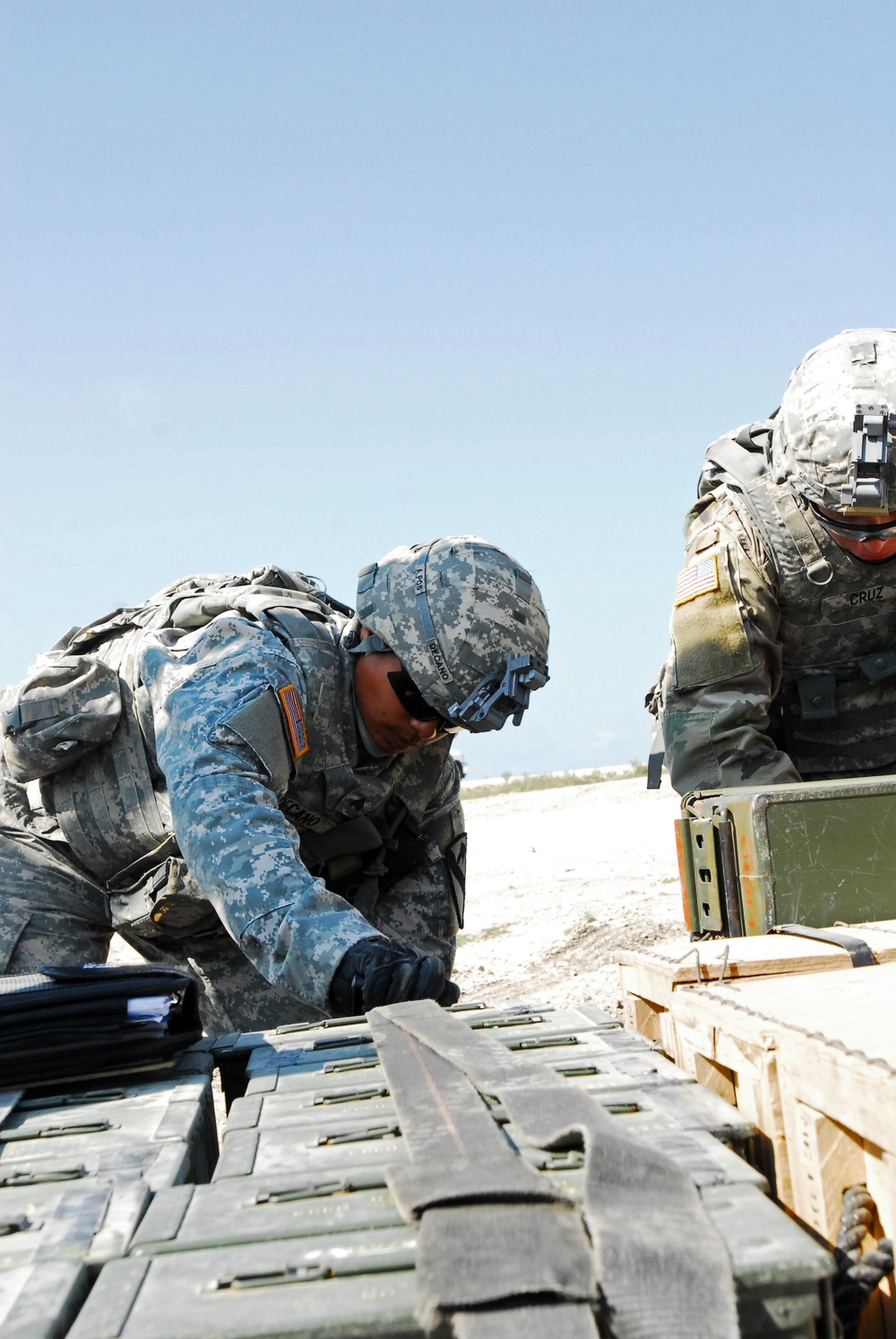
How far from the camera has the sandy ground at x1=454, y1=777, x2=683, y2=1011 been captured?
567 cm

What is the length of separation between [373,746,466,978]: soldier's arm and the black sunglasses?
0.56 m

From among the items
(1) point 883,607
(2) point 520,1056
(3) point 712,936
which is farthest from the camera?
(1) point 883,607

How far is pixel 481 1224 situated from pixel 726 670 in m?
3.03

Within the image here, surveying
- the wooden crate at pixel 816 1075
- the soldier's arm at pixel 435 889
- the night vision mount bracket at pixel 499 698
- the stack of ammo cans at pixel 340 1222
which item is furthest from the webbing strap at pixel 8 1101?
the soldier's arm at pixel 435 889

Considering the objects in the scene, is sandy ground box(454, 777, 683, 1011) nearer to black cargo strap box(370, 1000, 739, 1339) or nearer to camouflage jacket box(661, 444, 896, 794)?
camouflage jacket box(661, 444, 896, 794)

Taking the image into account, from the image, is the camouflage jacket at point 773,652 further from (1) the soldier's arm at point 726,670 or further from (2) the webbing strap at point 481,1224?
(2) the webbing strap at point 481,1224

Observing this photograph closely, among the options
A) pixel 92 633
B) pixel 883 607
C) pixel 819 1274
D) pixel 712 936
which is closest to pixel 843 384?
pixel 883 607

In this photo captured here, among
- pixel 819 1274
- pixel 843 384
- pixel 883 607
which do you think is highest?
pixel 843 384

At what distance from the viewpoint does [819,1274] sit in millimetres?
1021

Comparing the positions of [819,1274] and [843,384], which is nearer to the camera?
[819,1274]

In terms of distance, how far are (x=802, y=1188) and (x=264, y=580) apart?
269 centimetres

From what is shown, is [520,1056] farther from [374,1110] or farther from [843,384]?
[843,384]

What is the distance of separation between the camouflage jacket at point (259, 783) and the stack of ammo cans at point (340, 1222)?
0.87 meters

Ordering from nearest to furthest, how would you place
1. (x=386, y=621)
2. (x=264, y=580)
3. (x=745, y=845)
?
(x=745, y=845) < (x=386, y=621) < (x=264, y=580)
